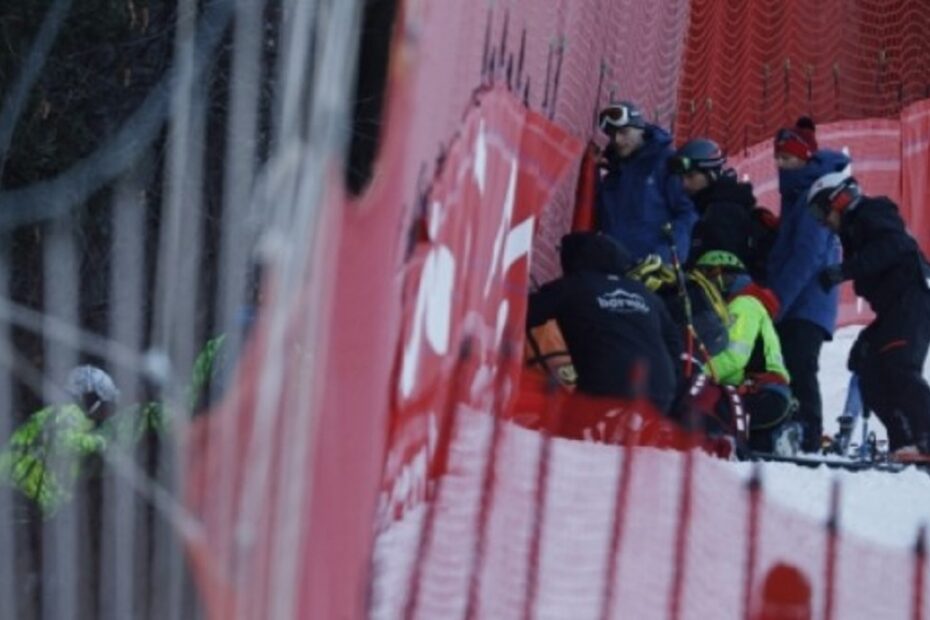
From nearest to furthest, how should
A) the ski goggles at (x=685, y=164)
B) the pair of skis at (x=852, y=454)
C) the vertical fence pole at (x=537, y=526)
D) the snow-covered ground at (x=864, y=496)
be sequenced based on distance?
the vertical fence pole at (x=537, y=526) → the snow-covered ground at (x=864, y=496) → the pair of skis at (x=852, y=454) → the ski goggles at (x=685, y=164)

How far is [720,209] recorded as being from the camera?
881cm

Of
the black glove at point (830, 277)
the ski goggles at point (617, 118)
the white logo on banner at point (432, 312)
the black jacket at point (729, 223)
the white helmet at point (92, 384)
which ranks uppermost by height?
the ski goggles at point (617, 118)

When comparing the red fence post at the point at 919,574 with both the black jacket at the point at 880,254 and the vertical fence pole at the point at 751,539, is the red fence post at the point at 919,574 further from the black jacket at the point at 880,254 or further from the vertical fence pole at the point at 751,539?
the black jacket at the point at 880,254

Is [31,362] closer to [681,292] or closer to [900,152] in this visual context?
[681,292]

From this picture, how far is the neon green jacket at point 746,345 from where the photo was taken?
8281 mm

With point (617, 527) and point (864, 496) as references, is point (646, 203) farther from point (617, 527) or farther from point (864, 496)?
point (617, 527)

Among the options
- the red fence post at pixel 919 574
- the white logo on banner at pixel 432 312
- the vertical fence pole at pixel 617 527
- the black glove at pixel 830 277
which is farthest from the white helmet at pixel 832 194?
the white logo on banner at pixel 432 312

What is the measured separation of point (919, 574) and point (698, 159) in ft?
14.9

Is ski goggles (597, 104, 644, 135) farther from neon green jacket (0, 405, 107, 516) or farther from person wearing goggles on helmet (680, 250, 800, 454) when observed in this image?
neon green jacket (0, 405, 107, 516)

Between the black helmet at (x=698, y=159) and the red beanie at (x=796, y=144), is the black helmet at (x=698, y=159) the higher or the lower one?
the lower one

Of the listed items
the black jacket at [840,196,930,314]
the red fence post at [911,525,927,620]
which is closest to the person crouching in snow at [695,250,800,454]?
the black jacket at [840,196,930,314]

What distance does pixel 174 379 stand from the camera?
12.3 ft

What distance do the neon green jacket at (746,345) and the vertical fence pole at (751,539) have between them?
3478mm

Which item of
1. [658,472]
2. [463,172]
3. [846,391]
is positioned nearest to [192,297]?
[463,172]
